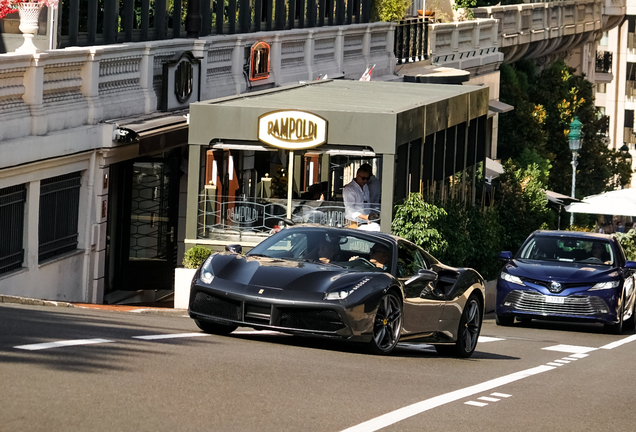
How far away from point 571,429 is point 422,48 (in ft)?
111

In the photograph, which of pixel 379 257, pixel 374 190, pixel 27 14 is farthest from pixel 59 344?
pixel 374 190

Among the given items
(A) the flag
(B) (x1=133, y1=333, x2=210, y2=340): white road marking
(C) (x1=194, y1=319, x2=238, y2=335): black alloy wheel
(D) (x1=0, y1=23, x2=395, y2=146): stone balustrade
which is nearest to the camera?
(B) (x1=133, y1=333, x2=210, y2=340): white road marking

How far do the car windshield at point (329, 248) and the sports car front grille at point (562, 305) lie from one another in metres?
7.87

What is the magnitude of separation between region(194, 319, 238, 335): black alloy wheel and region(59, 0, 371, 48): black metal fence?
10912mm

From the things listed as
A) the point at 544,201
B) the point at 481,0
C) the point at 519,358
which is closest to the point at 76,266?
the point at 519,358

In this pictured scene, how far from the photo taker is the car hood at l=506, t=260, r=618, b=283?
2103 centimetres

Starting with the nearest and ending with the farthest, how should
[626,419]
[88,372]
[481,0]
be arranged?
[88,372] < [626,419] < [481,0]

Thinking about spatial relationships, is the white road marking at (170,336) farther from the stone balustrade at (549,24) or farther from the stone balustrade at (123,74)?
the stone balustrade at (549,24)

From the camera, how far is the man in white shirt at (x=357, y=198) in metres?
20.3

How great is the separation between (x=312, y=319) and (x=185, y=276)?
26.9 feet

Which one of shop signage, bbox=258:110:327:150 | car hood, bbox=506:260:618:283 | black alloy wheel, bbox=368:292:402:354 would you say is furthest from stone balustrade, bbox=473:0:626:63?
black alloy wheel, bbox=368:292:402:354

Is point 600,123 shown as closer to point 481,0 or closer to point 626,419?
point 481,0

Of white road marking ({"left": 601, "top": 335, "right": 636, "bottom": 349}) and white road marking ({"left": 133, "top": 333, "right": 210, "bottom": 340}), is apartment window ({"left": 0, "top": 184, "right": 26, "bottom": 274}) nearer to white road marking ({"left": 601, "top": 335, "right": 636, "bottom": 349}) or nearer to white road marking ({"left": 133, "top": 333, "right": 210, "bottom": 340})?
white road marking ({"left": 133, "top": 333, "right": 210, "bottom": 340})

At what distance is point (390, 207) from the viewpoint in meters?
20.8
